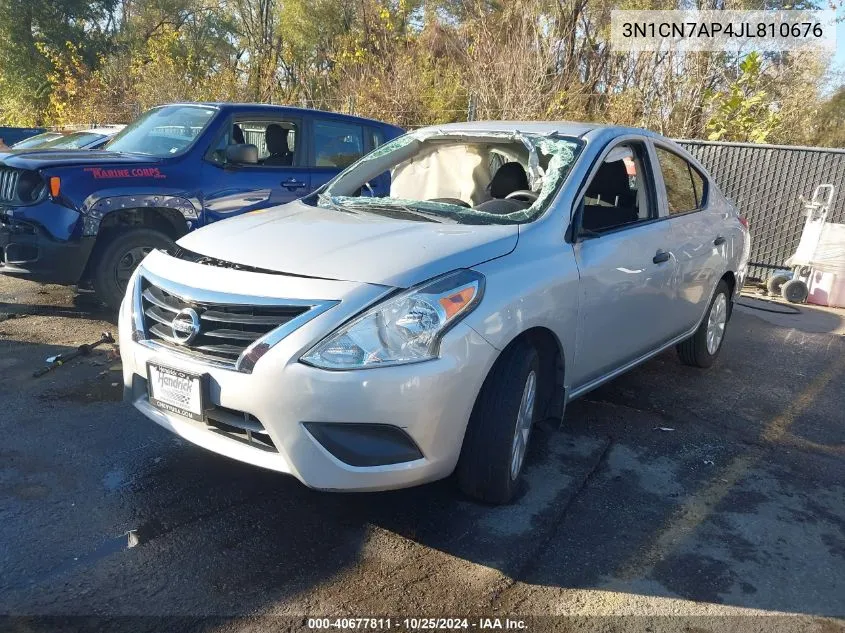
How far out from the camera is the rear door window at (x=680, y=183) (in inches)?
181

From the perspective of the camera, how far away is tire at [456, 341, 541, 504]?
296cm

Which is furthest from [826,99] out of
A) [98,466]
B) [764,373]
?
[98,466]

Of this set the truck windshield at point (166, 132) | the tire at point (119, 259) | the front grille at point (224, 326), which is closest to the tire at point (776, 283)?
the truck windshield at point (166, 132)

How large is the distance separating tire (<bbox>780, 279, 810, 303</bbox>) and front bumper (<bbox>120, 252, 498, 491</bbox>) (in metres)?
6.90

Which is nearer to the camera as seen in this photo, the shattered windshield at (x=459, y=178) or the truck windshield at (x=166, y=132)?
the shattered windshield at (x=459, y=178)

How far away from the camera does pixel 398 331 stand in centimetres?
270

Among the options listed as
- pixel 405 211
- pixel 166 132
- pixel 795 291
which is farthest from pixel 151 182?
pixel 795 291

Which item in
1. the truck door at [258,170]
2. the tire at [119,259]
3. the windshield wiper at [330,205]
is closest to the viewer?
the windshield wiper at [330,205]

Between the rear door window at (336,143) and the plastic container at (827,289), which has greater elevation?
the rear door window at (336,143)

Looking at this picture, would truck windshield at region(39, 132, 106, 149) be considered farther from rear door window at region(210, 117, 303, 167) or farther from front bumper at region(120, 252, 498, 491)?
front bumper at region(120, 252, 498, 491)

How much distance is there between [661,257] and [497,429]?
1.86 meters

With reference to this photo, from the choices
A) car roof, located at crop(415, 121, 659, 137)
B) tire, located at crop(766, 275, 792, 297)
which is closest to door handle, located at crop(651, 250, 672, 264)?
car roof, located at crop(415, 121, 659, 137)

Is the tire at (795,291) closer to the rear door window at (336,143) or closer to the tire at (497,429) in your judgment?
the rear door window at (336,143)

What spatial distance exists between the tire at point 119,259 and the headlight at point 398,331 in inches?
147
